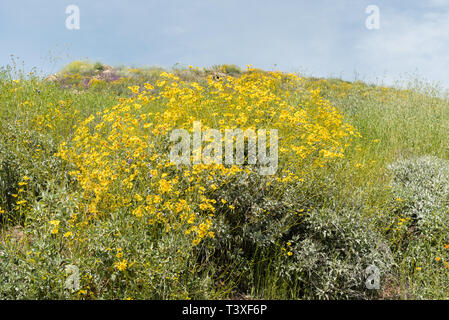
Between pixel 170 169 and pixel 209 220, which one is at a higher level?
pixel 170 169

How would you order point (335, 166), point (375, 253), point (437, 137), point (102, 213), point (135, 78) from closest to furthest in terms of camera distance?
point (102, 213)
point (375, 253)
point (335, 166)
point (437, 137)
point (135, 78)

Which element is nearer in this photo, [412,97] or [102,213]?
[102,213]

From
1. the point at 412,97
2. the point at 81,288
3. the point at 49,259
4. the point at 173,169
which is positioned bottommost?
the point at 81,288

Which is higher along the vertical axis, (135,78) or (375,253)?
(135,78)

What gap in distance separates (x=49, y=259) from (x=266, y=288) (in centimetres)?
187

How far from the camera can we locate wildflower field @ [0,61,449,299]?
9.38 ft

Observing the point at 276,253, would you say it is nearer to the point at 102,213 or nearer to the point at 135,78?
the point at 102,213

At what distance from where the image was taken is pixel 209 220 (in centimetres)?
314

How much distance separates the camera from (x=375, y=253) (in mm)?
3547

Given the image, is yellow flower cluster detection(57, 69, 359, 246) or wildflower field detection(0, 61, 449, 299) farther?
yellow flower cluster detection(57, 69, 359, 246)

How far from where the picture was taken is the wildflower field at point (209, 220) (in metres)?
2.86

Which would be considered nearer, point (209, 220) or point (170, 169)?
point (209, 220)

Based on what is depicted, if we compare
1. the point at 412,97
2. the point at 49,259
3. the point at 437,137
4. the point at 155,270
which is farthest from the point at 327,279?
the point at 412,97

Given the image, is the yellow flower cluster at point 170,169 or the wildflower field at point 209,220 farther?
the yellow flower cluster at point 170,169
